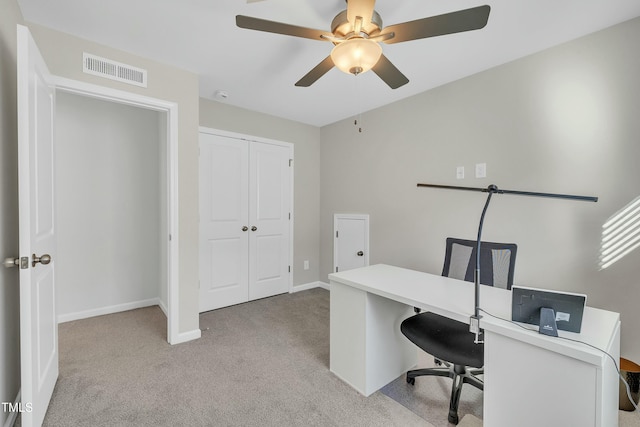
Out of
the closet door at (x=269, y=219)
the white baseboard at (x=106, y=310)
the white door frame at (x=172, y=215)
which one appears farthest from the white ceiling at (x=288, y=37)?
the white baseboard at (x=106, y=310)

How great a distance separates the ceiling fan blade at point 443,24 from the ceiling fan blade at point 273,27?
37cm

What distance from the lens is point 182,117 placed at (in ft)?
8.14

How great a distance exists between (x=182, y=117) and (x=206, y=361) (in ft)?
6.54

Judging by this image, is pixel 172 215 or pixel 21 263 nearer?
pixel 21 263

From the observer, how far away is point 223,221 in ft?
11.1

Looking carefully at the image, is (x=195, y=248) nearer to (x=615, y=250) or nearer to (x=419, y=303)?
(x=419, y=303)

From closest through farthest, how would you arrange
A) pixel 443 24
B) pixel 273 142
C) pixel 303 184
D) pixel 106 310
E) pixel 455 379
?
pixel 443 24 < pixel 455 379 < pixel 106 310 < pixel 273 142 < pixel 303 184

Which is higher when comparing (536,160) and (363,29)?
(363,29)

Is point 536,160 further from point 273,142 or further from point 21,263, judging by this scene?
point 21,263

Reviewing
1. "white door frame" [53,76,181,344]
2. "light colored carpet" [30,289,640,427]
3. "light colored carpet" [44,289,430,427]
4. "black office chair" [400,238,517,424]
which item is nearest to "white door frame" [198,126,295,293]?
"white door frame" [53,76,181,344]

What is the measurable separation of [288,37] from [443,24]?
1061 mm

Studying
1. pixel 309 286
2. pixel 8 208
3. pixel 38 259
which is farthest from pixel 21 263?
pixel 309 286

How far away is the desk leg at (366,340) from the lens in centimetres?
181

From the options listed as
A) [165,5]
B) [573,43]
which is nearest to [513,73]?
[573,43]
